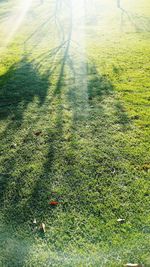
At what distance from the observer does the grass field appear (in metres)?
3.34

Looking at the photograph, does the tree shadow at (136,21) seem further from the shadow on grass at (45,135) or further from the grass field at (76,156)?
the shadow on grass at (45,135)

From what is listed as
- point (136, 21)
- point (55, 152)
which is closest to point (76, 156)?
point (55, 152)

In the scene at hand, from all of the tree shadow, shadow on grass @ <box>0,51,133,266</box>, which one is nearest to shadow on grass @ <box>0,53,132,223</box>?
shadow on grass @ <box>0,51,133,266</box>

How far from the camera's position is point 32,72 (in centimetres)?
851

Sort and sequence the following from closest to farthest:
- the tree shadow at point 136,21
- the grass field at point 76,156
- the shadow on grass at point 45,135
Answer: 1. the grass field at point 76,156
2. the shadow on grass at point 45,135
3. the tree shadow at point 136,21

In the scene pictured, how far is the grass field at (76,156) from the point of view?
334cm

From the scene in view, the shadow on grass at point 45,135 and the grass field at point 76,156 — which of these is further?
the shadow on grass at point 45,135

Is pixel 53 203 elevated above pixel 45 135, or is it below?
below

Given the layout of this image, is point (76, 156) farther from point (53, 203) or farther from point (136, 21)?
point (136, 21)

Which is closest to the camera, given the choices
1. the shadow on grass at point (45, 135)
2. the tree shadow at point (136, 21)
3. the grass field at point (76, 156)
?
the grass field at point (76, 156)

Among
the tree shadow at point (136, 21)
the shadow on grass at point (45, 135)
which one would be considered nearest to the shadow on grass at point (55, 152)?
the shadow on grass at point (45, 135)

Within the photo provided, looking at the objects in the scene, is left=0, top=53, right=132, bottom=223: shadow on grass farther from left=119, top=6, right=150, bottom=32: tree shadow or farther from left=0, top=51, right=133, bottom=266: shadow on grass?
left=119, top=6, right=150, bottom=32: tree shadow

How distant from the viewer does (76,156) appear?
15.7 feet

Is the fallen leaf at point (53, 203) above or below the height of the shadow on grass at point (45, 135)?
below
